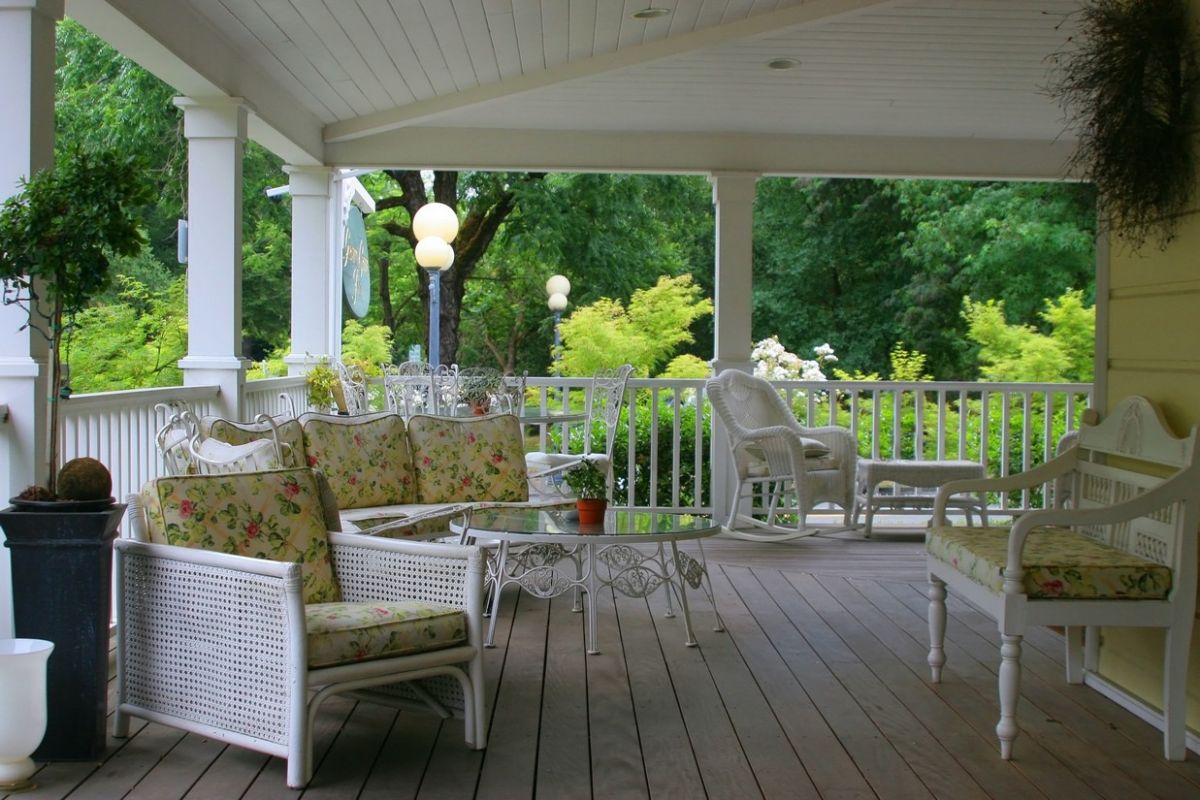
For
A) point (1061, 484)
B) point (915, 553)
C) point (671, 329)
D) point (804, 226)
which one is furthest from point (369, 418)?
point (804, 226)

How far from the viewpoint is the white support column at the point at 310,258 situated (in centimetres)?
762

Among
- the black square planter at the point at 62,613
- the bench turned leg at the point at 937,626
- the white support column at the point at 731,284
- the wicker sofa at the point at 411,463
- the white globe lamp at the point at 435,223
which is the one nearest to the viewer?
the black square planter at the point at 62,613

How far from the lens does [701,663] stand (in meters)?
4.30

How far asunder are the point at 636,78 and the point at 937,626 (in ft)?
12.2

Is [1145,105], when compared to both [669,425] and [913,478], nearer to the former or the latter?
[913,478]

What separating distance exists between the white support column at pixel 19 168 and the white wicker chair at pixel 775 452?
4404 mm

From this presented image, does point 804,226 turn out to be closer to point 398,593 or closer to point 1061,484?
point 1061,484

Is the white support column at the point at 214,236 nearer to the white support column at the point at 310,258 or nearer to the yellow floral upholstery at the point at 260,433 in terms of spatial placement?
the yellow floral upholstery at the point at 260,433

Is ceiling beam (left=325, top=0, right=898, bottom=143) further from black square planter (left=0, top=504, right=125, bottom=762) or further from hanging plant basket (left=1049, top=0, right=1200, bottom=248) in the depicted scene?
black square planter (left=0, top=504, right=125, bottom=762)

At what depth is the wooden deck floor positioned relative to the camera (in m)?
3.04

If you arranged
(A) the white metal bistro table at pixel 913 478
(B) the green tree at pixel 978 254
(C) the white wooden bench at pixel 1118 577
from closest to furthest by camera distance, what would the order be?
(C) the white wooden bench at pixel 1118 577 < (A) the white metal bistro table at pixel 913 478 < (B) the green tree at pixel 978 254

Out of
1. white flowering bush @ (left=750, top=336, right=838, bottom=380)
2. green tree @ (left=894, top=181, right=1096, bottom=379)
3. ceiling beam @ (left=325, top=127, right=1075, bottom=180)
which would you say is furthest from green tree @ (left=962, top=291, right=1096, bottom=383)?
ceiling beam @ (left=325, top=127, right=1075, bottom=180)

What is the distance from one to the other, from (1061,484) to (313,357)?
485 cm

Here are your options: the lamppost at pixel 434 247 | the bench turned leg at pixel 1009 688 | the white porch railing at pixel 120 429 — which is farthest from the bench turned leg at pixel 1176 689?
the lamppost at pixel 434 247
